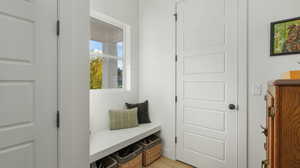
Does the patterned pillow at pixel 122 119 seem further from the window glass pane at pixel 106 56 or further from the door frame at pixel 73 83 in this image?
the door frame at pixel 73 83

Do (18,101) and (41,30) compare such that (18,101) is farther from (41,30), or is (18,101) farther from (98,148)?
(98,148)

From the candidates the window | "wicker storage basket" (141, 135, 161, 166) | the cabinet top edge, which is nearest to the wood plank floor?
"wicker storage basket" (141, 135, 161, 166)

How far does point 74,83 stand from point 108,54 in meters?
1.44

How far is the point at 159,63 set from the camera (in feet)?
9.02

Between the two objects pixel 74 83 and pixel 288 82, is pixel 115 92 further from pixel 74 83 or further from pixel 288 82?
pixel 288 82

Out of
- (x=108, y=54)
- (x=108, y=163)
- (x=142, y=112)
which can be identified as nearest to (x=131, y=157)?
(x=108, y=163)

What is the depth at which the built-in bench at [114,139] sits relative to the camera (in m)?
1.78

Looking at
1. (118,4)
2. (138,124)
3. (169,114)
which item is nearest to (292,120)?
(169,114)

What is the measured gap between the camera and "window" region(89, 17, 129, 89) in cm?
242

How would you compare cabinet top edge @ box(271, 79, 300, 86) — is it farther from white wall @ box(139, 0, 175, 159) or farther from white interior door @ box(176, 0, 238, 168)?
white wall @ box(139, 0, 175, 159)

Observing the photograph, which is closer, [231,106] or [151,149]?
Result: [231,106]

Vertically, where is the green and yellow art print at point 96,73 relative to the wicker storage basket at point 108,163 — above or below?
above

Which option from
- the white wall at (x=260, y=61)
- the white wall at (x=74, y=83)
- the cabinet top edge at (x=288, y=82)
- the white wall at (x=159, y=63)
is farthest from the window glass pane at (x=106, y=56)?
the cabinet top edge at (x=288, y=82)

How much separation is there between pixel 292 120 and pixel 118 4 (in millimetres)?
2740
